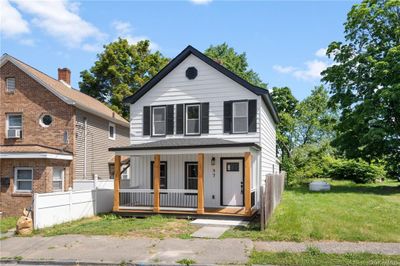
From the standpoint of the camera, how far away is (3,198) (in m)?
18.4

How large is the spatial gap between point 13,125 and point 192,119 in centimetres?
1027

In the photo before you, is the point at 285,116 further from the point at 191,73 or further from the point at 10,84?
the point at 10,84

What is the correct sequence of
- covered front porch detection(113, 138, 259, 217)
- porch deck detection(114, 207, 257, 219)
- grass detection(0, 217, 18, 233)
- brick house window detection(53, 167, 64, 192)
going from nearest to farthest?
grass detection(0, 217, 18, 233) < porch deck detection(114, 207, 257, 219) < covered front porch detection(113, 138, 259, 217) < brick house window detection(53, 167, 64, 192)

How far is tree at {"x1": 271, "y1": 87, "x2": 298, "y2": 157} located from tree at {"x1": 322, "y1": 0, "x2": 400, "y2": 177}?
1390 centimetres

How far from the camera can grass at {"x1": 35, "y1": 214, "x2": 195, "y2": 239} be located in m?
12.4

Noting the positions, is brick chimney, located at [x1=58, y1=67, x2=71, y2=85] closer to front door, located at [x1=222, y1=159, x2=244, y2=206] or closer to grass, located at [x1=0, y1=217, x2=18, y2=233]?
grass, located at [x1=0, y1=217, x2=18, y2=233]

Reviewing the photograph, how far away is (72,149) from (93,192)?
13.9ft

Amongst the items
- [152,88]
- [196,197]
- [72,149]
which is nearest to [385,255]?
[196,197]

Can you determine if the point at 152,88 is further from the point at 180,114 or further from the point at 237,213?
the point at 237,213

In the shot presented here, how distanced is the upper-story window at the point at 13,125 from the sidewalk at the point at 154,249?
1064cm

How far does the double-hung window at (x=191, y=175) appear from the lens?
58.2ft

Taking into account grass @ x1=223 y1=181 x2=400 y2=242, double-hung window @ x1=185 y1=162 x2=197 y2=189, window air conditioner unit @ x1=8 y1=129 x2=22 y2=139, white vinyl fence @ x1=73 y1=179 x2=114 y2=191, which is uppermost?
window air conditioner unit @ x1=8 y1=129 x2=22 y2=139

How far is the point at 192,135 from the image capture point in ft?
59.3

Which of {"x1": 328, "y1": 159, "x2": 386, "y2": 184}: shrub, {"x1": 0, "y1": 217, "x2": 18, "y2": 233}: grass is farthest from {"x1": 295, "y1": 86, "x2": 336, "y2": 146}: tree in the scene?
{"x1": 0, "y1": 217, "x2": 18, "y2": 233}: grass
